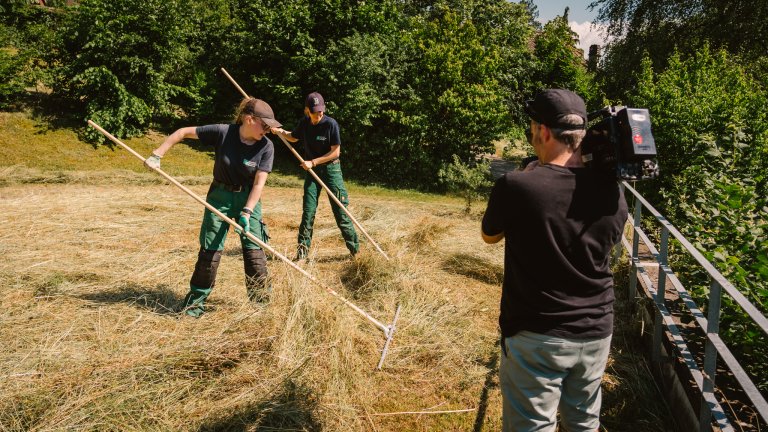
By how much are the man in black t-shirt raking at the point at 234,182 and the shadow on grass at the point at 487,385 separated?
1.86 meters

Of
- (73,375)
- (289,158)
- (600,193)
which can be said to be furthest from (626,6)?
(73,375)

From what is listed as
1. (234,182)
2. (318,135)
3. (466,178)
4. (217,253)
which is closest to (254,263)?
(217,253)

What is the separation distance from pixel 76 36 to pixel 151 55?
1546mm

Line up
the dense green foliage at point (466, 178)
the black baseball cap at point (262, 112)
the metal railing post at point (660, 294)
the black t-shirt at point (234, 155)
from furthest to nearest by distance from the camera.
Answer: the dense green foliage at point (466, 178), the black t-shirt at point (234, 155), the black baseball cap at point (262, 112), the metal railing post at point (660, 294)

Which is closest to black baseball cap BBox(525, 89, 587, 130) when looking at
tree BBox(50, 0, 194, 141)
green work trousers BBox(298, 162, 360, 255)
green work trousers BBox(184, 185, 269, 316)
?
green work trousers BBox(184, 185, 269, 316)

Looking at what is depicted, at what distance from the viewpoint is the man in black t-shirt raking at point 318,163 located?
571 centimetres

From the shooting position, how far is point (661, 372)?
359 cm

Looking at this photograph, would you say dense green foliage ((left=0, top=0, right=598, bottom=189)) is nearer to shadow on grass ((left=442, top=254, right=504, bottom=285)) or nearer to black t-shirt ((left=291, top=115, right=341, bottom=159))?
black t-shirt ((left=291, top=115, right=341, bottom=159))

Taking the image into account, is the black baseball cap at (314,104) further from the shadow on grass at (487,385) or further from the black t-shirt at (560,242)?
the black t-shirt at (560,242)

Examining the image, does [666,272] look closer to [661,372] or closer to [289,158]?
[661,372]

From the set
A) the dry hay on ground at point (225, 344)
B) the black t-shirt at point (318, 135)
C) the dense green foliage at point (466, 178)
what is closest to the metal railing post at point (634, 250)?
the dry hay on ground at point (225, 344)

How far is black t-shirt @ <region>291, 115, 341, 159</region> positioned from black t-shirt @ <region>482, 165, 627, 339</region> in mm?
3899

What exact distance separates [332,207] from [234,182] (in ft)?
6.03

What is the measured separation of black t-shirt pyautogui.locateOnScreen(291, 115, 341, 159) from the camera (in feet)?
18.8
